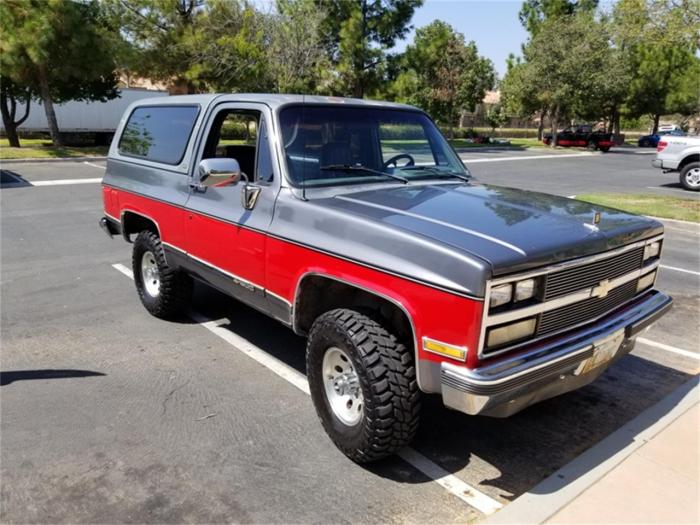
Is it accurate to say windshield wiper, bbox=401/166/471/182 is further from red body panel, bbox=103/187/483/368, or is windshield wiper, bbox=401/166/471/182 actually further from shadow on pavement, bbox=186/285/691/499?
shadow on pavement, bbox=186/285/691/499

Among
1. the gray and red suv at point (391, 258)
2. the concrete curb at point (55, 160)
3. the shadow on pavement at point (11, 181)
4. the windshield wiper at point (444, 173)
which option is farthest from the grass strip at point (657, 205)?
the concrete curb at point (55, 160)

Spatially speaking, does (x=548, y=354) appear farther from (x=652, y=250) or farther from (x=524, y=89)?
(x=524, y=89)

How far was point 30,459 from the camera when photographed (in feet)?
10.8

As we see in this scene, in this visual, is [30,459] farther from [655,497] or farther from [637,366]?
[637,366]

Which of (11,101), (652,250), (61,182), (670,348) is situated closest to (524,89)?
(11,101)

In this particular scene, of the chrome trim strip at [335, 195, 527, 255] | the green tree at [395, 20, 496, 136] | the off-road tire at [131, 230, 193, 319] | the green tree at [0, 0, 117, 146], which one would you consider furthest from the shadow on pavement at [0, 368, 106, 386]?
the green tree at [395, 20, 496, 136]

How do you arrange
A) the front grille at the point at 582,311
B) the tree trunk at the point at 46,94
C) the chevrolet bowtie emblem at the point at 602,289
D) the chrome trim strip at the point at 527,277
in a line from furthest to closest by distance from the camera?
the tree trunk at the point at 46,94
the chevrolet bowtie emblem at the point at 602,289
the front grille at the point at 582,311
the chrome trim strip at the point at 527,277

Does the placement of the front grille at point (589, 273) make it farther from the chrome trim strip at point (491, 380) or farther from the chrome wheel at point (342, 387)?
the chrome wheel at point (342, 387)

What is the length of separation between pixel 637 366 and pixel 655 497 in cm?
194

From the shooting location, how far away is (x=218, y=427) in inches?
144

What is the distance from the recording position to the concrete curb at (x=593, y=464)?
2846 mm

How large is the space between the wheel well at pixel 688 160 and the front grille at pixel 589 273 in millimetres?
15348

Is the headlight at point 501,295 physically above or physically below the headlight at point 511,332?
above

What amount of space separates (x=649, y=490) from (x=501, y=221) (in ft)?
5.31
